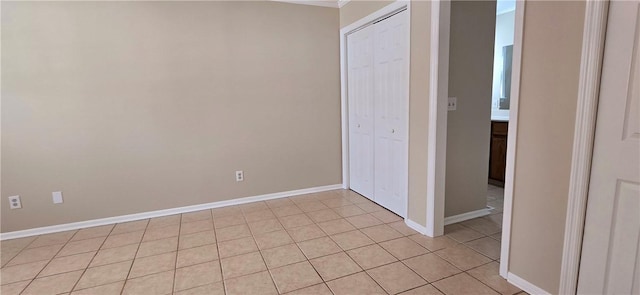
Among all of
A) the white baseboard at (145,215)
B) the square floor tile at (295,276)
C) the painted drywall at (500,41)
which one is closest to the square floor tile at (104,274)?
the white baseboard at (145,215)

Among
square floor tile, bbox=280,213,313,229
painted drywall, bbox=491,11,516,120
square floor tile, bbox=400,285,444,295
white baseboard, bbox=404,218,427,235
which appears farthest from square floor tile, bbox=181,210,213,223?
painted drywall, bbox=491,11,516,120

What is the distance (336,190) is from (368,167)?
634mm

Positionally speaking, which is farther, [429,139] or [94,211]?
[94,211]

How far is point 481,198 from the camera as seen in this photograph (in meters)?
2.93

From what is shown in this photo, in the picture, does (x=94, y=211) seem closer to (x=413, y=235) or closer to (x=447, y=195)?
(x=413, y=235)

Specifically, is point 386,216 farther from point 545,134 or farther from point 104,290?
point 104,290

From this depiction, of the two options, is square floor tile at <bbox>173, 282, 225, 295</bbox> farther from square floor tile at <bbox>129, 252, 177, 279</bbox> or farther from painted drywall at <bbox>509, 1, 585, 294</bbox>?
painted drywall at <bbox>509, 1, 585, 294</bbox>

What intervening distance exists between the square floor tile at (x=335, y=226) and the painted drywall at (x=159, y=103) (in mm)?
952

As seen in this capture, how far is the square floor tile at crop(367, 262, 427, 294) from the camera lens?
185 centimetres

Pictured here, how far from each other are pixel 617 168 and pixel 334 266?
1.61 m

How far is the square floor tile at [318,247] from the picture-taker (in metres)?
2.29

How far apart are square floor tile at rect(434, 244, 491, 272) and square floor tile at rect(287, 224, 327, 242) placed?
3.16 feet

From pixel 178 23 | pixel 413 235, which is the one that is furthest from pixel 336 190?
pixel 178 23

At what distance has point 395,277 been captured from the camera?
195cm
